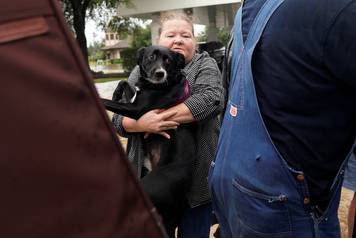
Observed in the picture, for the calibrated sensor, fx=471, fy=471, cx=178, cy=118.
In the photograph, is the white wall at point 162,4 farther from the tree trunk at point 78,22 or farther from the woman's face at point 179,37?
the woman's face at point 179,37

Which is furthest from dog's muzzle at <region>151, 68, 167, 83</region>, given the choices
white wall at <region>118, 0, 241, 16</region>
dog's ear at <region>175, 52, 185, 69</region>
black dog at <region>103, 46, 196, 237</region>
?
white wall at <region>118, 0, 241, 16</region>

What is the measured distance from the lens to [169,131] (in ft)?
9.84

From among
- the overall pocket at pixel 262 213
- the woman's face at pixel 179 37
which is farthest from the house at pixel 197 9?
the overall pocket at pixel 262 213

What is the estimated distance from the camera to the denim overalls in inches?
68.2

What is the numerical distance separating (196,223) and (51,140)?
85.2 inches

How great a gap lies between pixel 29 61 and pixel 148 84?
226 centimetres

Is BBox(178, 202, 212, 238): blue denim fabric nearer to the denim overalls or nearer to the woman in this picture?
the woman

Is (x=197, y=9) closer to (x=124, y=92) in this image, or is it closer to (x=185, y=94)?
(x=124, y=92)

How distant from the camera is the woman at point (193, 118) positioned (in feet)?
9.29

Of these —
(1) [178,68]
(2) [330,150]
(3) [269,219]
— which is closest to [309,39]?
(2) [330,150]

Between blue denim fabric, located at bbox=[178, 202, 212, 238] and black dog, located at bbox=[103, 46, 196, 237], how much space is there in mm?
107

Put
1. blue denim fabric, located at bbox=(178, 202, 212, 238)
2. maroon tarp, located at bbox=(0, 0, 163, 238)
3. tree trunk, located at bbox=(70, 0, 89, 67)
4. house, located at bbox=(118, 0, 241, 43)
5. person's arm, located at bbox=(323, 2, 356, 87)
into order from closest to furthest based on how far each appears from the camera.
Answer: maroon tarp, located at bbox=(0, 0, 163, 238), person's arm, located at bbox=(323, 2, 356, 87), blue denim fabric, located at bbox=(178, 202, 212, 238), tree trunk, located at bbox=(70, 0, 89, 67), house, located at bbox=(118, 0, 241, 43)

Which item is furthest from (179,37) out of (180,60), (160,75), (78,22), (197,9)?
(197,9)

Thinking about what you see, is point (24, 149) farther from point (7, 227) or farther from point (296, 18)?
point (296, 18)
